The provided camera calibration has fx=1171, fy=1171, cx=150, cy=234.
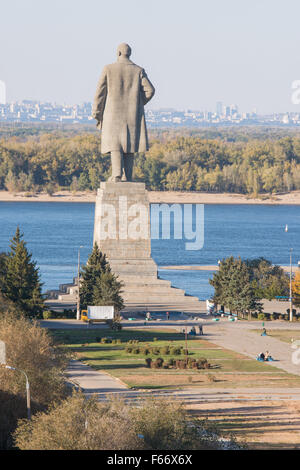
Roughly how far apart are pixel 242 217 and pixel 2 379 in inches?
5113

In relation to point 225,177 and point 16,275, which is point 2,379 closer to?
point 16,275

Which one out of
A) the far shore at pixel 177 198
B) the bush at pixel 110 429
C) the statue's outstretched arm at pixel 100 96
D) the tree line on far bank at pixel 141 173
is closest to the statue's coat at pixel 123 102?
the statue's outstretched arm at pixel 100 96

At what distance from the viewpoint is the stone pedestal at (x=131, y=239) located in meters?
56.4

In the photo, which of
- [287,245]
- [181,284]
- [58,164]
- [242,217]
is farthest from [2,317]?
[58,164]

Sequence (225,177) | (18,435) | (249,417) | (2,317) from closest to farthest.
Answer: (18,435) < (249,417) < (2,317) < (225,177)

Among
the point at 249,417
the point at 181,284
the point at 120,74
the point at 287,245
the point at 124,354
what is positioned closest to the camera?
the point at 249,417

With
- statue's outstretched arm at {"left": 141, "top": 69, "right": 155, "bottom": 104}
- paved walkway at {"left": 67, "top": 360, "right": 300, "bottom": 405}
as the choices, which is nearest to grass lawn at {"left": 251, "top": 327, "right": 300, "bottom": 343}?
paved walkway at {"left": 67, "top": 360, "right": 300, "bottom": 405}

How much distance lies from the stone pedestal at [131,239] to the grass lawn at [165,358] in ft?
20.5

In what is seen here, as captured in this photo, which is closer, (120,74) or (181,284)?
(120,74)

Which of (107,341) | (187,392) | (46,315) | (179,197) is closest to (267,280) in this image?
(46,315)

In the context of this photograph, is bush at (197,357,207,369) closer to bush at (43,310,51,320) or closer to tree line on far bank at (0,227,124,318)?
tree line on far bank at (0,227,124,318)

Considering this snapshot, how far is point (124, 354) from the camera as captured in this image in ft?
148

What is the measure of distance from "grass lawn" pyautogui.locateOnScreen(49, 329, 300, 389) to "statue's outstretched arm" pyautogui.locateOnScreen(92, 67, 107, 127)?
1220cm
